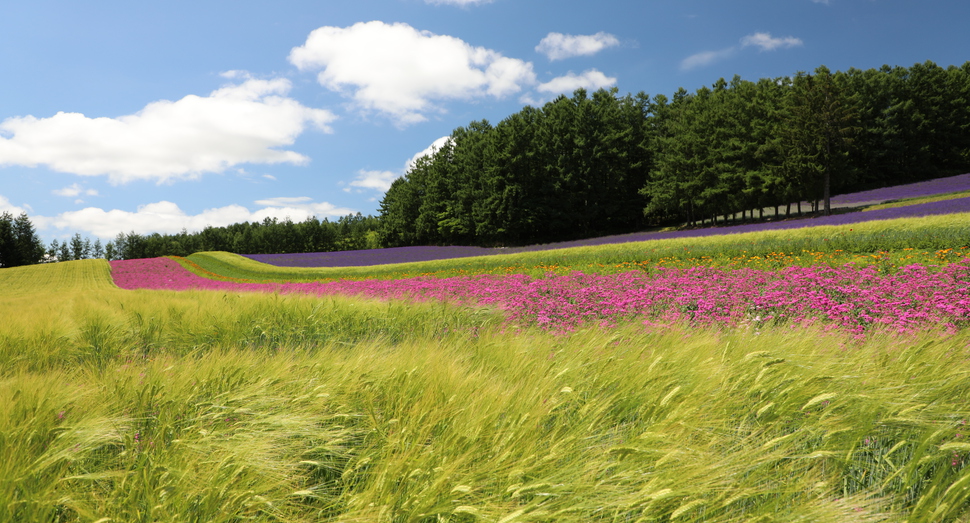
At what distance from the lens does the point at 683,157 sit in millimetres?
42812

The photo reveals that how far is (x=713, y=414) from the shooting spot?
2.06m

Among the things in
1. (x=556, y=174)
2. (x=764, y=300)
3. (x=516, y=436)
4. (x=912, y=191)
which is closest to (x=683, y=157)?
(x=556, y=174)

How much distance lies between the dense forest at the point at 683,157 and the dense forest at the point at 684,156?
16 cm

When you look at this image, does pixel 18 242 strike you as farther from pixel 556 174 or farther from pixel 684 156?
pixel 684 156

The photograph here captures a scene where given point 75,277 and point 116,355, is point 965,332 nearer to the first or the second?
point 116,355

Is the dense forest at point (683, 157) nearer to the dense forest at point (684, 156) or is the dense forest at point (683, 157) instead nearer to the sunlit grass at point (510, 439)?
the dense forest at point (684, 156)

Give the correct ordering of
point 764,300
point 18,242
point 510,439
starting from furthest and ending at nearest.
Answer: point 18,242 < point 764,300 < point 510,439

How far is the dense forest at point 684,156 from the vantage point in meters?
37.4

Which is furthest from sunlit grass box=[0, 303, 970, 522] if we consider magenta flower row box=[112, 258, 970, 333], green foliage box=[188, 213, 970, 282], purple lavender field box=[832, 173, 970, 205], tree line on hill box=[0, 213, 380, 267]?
tree line on hill box=[0, 213, 380, 267]

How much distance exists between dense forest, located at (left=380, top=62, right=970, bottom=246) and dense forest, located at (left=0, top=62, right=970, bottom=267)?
0.54 ft

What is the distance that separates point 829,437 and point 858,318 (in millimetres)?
4412

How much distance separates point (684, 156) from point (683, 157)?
0.50 meters

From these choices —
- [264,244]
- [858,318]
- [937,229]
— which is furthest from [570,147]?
[264,244]

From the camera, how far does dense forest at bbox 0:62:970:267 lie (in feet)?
123
